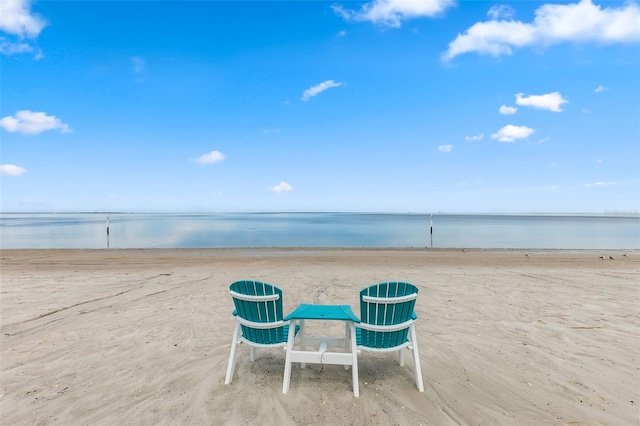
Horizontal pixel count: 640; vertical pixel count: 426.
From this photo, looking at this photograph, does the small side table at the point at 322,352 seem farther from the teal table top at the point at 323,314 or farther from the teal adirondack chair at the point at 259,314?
the teal adirondack chair at the point at 259,314

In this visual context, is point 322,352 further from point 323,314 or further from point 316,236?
point 316,236

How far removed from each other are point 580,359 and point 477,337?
136 centimetres

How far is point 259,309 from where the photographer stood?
401 centimetres

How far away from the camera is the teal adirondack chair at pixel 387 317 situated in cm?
392

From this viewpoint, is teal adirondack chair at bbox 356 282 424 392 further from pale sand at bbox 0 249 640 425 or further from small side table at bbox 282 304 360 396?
pale sand at bbox 0 249 640 425

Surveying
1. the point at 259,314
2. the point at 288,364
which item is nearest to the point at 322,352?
the point at 288,364

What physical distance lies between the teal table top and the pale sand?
2.81 feet

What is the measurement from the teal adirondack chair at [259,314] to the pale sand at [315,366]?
1.67ft

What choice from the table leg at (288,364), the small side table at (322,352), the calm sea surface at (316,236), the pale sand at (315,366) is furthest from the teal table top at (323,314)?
the calm sea surface at (316,236)

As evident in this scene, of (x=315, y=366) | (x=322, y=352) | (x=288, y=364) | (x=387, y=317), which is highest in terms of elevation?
(x=387, y=317)

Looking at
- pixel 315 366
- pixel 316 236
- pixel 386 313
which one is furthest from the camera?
pixel 316 236

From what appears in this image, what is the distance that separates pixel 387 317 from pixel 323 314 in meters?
0.75

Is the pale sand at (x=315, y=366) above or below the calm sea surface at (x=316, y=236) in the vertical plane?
above

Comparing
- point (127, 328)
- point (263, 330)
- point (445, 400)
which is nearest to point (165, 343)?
point (127, 328)
